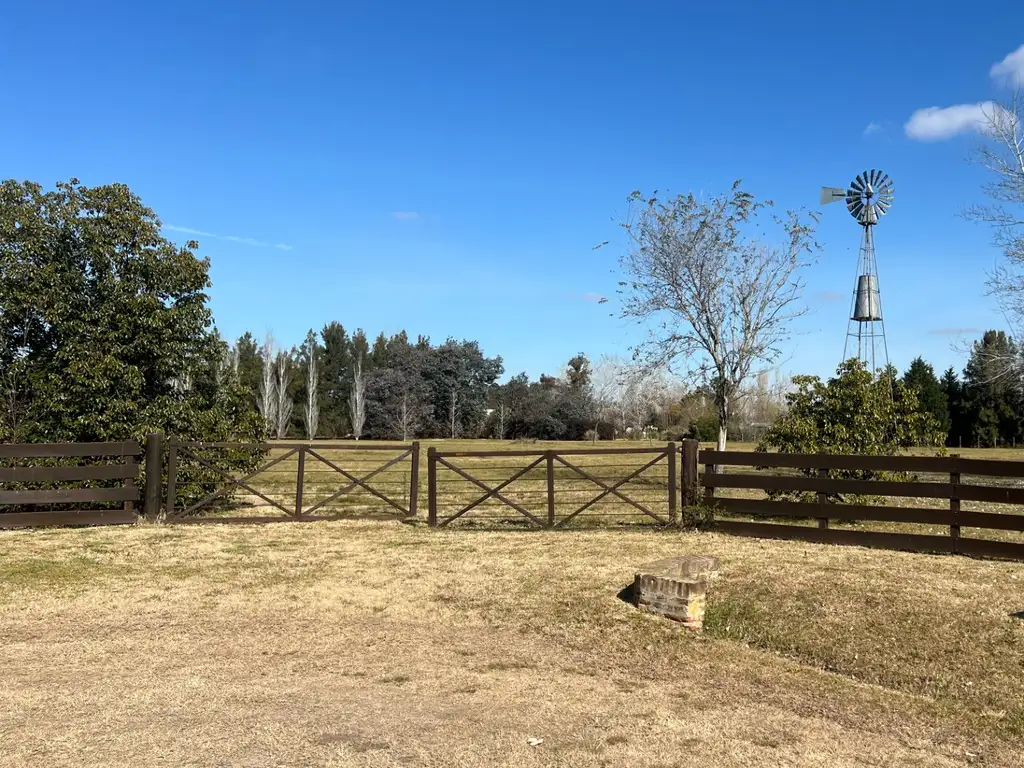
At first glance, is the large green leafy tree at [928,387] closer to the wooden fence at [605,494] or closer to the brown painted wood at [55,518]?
the wooden fence at [605,494]

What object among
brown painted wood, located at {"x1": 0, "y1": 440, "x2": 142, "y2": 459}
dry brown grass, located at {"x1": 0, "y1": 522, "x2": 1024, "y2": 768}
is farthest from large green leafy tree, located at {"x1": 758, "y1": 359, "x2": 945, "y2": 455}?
brown painted wood, located at {"x1": 0, "y1": 440, "x2": 142, "y2": 459}

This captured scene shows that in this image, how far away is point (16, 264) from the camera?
13.0 metres

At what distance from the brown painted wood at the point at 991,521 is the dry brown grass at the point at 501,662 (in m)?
0.63

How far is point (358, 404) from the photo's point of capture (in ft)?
192

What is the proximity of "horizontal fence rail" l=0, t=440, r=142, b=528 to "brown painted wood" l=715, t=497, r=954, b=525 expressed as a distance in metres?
9.33

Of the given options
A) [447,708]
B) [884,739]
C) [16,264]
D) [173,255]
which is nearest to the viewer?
[884,739]

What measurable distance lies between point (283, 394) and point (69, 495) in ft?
154

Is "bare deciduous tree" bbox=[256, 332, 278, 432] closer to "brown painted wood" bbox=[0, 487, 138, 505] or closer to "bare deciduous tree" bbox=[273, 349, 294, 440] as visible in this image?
"bare deciduous tree" bbox=[273, 349, 294, 440]

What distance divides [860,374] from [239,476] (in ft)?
39.1

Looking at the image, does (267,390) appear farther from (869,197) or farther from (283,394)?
(869,197)

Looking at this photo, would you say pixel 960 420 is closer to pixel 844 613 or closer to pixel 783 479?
pixel 783 479

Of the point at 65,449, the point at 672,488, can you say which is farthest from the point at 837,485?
the point at 65,449

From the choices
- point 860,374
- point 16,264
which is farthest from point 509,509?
point 16,264

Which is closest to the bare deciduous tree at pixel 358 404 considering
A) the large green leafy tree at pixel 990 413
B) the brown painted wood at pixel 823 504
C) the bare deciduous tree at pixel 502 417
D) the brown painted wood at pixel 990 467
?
the bare deciduous tree at pixel 502 417
